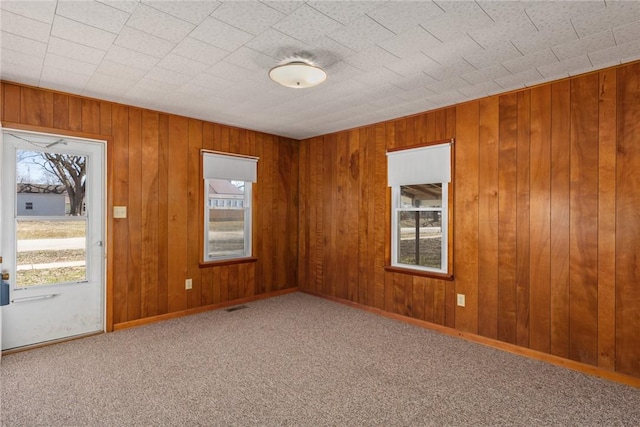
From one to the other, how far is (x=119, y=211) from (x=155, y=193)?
44cm

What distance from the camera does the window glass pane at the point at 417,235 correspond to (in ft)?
13.7

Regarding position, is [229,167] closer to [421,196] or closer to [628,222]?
[421,196]

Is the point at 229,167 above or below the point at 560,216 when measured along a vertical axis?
above

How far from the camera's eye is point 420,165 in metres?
4.00

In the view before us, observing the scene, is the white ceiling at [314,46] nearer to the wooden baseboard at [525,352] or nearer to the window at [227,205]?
the window at [227,205]

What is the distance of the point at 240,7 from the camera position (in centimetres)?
193

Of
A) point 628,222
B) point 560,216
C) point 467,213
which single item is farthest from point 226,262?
point 628,222

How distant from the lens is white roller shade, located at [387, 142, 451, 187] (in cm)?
379

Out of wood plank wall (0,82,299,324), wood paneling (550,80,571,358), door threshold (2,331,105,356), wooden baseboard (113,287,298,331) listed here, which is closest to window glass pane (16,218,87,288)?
wood plank wall (0,82,299,324)

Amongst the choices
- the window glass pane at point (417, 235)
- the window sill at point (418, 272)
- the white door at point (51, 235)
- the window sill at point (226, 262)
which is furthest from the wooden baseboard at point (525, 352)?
the white door at point (51, 235)

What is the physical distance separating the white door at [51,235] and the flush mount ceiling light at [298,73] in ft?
7.70

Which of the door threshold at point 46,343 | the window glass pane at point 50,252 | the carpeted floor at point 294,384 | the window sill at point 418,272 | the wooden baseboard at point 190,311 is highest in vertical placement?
the window glass pane at point 50,252

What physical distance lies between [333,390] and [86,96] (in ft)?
12.1

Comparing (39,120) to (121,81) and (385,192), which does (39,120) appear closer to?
(121,81)
